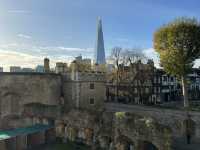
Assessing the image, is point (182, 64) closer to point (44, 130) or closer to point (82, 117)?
point (82, 117)

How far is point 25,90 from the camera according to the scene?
3522 centimetres

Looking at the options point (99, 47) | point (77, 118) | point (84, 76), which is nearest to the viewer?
point (77, 118)

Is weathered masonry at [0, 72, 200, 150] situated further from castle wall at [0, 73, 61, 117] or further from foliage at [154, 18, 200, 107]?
foliage at [154, 18, 200, 107]

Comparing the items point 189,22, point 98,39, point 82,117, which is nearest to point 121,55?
point 189,22

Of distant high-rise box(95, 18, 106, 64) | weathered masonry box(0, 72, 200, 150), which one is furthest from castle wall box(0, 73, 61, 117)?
distant high-rise box(95, 18, 106, 64)

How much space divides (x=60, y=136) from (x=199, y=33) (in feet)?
74.8

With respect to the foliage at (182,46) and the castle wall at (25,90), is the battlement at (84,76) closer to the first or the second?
the castle wall at (25,90)

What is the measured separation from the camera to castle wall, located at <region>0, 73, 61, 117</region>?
3356cm

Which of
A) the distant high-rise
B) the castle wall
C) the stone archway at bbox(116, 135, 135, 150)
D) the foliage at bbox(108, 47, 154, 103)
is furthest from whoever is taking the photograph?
the distant high-rise

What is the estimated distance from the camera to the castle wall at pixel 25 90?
33.6 metres

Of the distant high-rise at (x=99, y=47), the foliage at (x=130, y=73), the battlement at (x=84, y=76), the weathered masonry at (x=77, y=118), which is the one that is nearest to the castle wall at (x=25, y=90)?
the weathered masonry at (x=77, y=118)

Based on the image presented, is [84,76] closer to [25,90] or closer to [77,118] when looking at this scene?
[25,90]

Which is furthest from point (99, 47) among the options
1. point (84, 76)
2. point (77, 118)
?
point (77, 118)

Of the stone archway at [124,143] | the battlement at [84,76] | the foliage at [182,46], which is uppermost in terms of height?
the foliage at [182,46]
